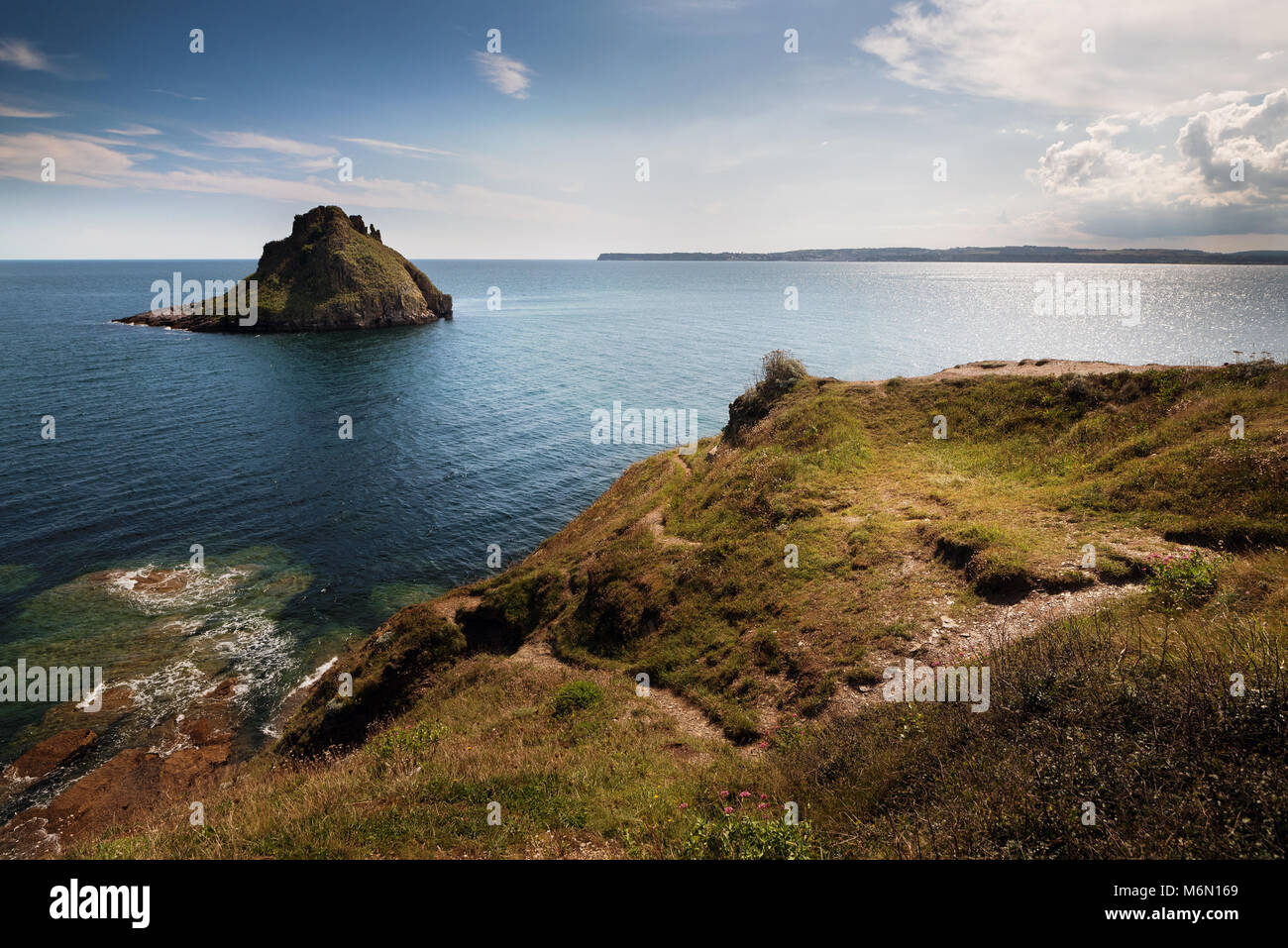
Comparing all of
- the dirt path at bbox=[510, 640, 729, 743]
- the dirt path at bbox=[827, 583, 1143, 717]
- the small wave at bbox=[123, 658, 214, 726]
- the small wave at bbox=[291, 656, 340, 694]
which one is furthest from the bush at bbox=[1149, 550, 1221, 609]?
the small wave at bbox=[123, 658, 214, 726]

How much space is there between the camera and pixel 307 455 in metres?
52.6

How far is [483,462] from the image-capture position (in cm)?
5369

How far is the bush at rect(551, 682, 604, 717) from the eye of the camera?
1681 centimetres

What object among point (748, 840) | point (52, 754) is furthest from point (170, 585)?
point (748, 840)

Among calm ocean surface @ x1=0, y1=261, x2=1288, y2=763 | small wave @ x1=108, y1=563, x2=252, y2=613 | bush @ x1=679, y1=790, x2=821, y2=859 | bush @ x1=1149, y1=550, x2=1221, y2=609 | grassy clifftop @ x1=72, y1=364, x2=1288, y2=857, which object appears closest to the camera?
grassy clifftop @ x1=72, y1=364, x2=1288, y2=857

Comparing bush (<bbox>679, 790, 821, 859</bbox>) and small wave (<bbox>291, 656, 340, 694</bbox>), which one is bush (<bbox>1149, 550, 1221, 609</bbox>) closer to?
bush (<bbox>679, 790, 821, 859</bbox>)

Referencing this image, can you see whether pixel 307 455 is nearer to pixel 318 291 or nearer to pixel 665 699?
pixel 665 699

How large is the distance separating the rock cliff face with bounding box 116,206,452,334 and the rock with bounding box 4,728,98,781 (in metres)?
122

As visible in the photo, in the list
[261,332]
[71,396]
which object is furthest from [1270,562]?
[261,332]

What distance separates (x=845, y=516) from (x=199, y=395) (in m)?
80.0

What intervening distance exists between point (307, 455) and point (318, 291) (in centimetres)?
9572

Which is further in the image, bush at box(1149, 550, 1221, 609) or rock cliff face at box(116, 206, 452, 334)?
rock cliff face at box(116, 206, 452, 334)

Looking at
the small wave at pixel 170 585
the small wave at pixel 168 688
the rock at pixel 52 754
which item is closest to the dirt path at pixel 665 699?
the small wave at pixel 168 688
